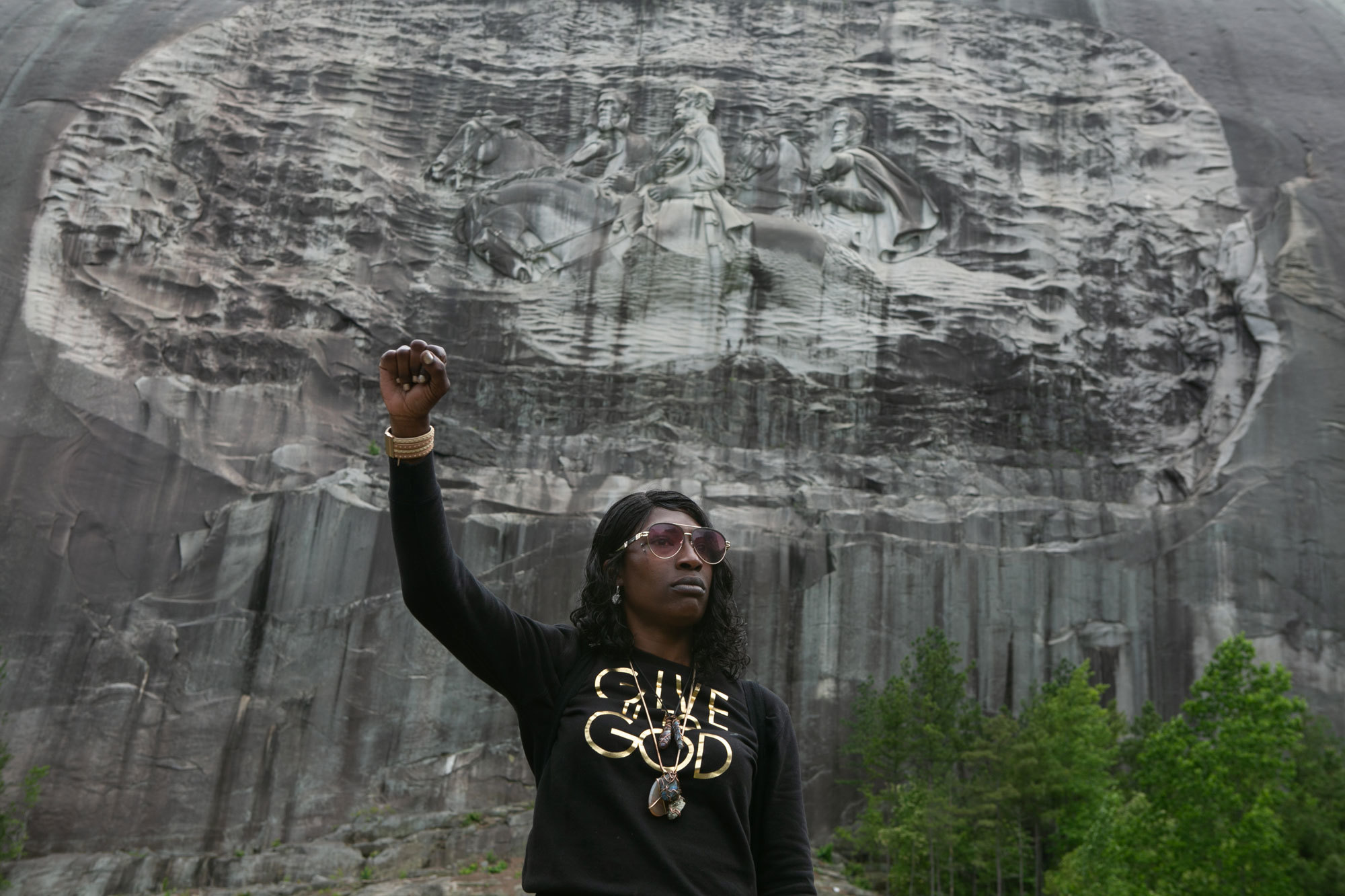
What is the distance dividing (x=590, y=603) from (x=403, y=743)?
15.2 metres

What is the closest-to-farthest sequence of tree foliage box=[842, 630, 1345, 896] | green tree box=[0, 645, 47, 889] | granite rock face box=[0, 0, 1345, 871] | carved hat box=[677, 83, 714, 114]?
tree foliage box=[842, 630, 1345, 896], green tree box=[0, 645, 47, 889], granite rock face box=[0, 0, 1345, 871], carved hat box=[677, 83, 714, 114]

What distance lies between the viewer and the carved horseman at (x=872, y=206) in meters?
21.2

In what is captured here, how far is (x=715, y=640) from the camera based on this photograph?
8.67ft

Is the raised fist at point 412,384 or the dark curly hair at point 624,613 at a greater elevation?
the raised fist at point 412,384

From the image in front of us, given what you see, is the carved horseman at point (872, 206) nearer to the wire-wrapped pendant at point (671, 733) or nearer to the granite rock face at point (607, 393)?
the granite rock face at point (607, 393)

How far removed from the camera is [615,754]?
2334 mm

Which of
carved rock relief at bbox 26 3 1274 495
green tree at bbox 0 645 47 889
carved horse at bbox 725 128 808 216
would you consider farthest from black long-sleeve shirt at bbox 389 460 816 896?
carved horse at bbox 725 128 808 216

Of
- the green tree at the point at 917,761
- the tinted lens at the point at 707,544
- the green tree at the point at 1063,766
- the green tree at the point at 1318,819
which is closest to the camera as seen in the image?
the tinted lens at the point at 707,544

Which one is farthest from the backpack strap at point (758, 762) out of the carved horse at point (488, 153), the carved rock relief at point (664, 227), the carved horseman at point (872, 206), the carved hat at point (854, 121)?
the carved hat at point (854, 121)

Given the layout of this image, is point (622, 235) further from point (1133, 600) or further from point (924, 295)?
point (1133, 600)

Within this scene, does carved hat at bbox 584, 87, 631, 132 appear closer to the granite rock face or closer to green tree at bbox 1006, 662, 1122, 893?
the granite rock face

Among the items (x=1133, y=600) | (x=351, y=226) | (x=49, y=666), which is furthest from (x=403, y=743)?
(x=1133, y=600)

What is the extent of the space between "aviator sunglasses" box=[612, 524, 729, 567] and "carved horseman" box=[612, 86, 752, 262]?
18.2m

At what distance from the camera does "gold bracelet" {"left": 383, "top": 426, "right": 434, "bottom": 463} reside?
2.32 m
